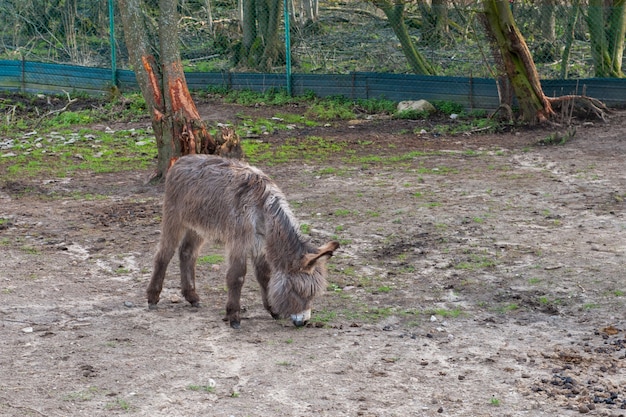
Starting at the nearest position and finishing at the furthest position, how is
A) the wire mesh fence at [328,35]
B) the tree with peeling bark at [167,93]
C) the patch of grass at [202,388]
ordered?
1. the patch of grass at [202,388]
2. the tree with peeling bark at [167,93]
3. the wire mesh fence at [328,35]

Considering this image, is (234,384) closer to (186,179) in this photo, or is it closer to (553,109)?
(186,179)

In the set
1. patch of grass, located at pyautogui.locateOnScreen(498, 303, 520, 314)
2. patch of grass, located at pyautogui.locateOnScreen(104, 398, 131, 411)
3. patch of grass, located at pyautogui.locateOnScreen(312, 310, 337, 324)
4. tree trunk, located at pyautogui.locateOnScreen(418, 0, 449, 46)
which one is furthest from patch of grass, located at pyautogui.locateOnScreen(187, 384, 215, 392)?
tree trunk, located at pyautogui.locateOnScreen(418, 0, 449, 46)

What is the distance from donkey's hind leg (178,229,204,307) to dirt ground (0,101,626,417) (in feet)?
0.46

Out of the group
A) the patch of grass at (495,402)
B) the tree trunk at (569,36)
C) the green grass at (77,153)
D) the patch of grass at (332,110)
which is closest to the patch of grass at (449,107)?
the patch of grass at (332,110)

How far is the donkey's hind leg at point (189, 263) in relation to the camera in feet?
23.1

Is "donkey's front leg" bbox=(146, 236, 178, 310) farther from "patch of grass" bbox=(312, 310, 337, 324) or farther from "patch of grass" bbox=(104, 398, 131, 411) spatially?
"patch of grass" bbox=(104, 398, 131, 411)

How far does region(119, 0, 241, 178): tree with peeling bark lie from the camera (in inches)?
420

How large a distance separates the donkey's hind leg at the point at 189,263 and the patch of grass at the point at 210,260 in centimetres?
90

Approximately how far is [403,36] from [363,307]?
10.1m

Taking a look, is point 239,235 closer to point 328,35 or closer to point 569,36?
point 569,36

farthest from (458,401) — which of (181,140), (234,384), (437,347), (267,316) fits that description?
(181,140)

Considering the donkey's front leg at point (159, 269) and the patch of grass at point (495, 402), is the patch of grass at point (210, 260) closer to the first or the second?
the donkey's front leg at point (159, 269)

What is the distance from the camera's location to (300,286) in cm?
625

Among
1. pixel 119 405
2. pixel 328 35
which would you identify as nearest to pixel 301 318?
pixel 119 405
